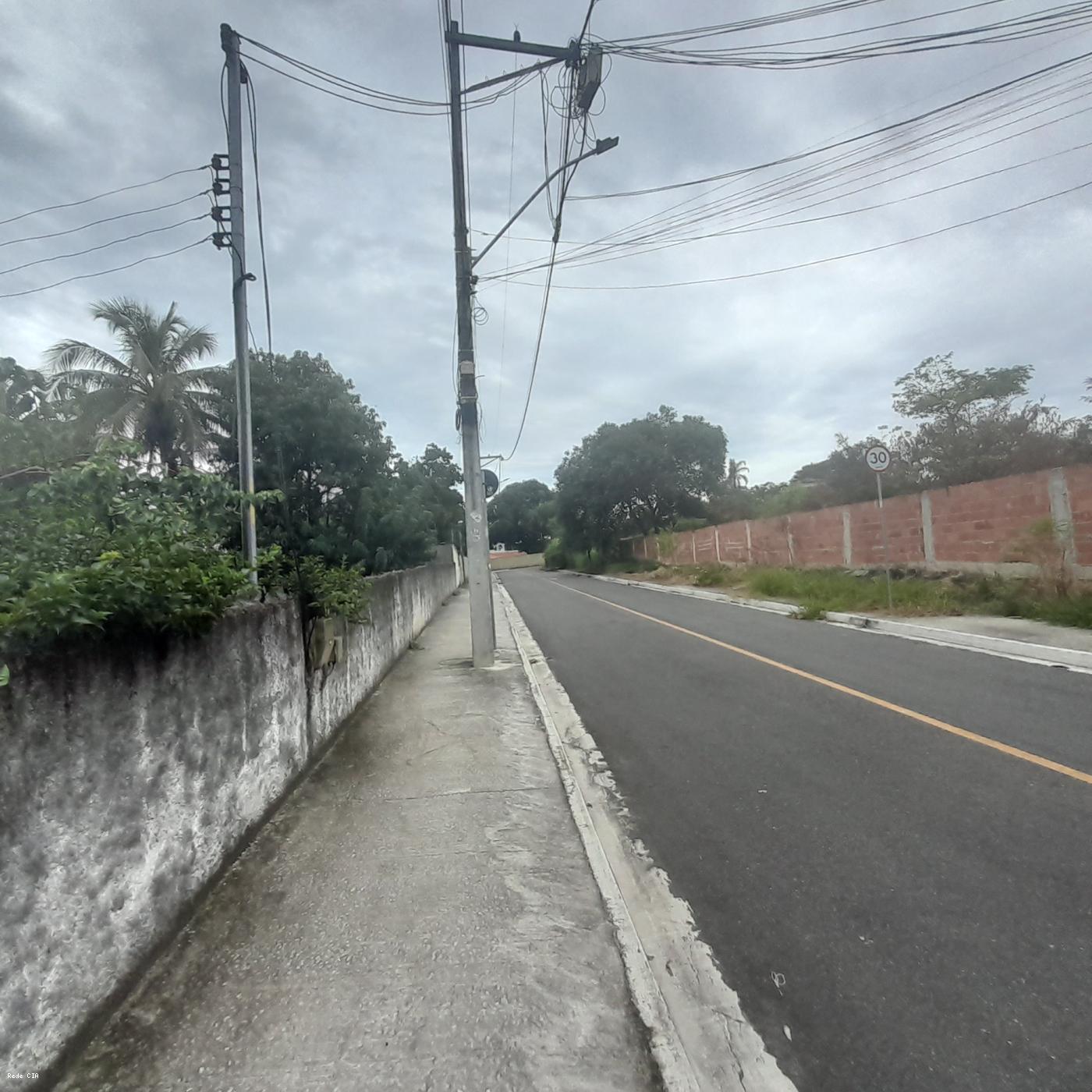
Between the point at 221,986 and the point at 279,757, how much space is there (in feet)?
6.73

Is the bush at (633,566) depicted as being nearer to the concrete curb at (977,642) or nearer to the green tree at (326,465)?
the green tree at (326,465)

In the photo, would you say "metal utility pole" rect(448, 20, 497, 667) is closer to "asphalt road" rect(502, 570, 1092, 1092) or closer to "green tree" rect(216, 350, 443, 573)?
"asphalt road" rect(502, 570, 1092, 1092)

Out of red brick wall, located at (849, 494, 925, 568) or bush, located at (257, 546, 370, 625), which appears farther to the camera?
red brick wall, located at (849, 494, 925, 568)

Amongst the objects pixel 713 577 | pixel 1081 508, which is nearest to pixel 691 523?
pixel 713 577

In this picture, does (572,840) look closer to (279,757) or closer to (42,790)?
(279,757)

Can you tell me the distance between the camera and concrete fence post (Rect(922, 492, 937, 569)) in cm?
1644

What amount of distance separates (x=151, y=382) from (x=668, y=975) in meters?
23.9

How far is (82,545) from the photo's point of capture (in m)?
3.35

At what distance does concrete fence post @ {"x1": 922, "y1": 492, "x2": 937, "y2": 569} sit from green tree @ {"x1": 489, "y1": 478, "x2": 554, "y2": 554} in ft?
243

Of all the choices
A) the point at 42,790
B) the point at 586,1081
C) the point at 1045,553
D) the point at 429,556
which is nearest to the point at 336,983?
the point at 586,1081

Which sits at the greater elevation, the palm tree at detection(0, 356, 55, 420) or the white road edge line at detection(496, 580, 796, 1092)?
the palm tree at detection(0, 356, 55, 420)

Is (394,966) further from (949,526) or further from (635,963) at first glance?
(949,526)

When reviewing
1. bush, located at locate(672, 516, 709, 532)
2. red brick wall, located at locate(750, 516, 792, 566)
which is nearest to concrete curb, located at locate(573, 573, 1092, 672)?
red brick wall, located at locate(750, 516, 792, 566)

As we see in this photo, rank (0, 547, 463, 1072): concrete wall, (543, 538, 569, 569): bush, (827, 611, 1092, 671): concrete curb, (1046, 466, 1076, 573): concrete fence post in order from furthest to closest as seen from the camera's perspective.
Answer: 1. (543, 538, 569, 569): bush
2. (1046, 466, 1076, 573): concrete fence post
3. (827, 611, 1092, 671): concrete curb
4. (0, 547, 463, 1072): concrete wall
